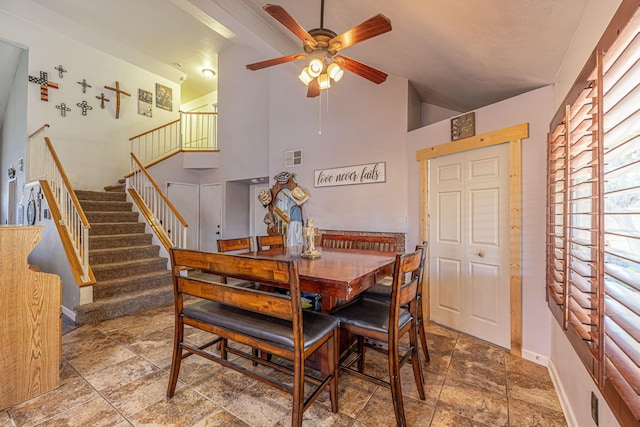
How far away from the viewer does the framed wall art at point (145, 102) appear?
6541 millimetres

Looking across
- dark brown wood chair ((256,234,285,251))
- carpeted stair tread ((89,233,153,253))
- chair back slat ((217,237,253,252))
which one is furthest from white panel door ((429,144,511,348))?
carpeted stair tread ((89,233,153,253))

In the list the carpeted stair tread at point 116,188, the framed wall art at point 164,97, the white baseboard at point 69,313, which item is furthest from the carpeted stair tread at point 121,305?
the framed wall art at point 164,97

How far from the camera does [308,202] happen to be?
4.44 meters

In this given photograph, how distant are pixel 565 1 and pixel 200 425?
10.4 ft

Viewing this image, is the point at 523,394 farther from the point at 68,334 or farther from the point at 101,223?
the point at 101,223

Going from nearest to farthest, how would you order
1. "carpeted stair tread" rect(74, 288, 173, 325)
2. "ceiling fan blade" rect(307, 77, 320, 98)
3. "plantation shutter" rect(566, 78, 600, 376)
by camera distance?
"plantation shutter" rect(566, 78, 600, 376)
"ceiling fan blade" rect(307, 77, 320, 98)
"carpeted stair tread" rect(74, 288, 173, 325)

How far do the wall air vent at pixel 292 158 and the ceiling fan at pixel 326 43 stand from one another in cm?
198

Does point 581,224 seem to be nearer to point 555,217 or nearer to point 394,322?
point 555,217

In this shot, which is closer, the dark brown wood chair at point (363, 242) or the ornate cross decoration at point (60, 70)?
the dark brown wood chair at point (363, 242)

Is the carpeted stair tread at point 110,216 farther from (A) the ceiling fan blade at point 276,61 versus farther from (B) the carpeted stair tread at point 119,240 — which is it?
(A) the ceiling fan blade at point 276,61

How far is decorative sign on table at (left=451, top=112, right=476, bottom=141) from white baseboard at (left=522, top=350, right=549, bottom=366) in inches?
79.2

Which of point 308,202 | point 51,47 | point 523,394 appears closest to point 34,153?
point 51,47

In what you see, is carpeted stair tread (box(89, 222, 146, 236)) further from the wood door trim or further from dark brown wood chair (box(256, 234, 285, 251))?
the wood door trim

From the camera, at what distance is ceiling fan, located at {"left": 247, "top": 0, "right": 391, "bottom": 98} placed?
1.81m
